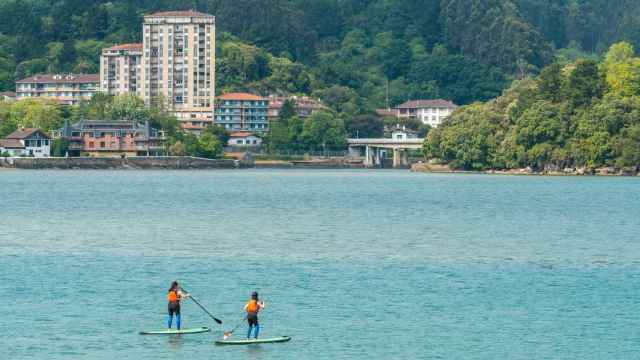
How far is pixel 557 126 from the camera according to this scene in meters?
157

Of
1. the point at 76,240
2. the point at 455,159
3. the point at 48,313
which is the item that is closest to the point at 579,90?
the point at 455,159

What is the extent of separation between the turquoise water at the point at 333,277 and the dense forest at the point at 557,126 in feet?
155

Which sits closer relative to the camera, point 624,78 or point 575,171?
point 575,171

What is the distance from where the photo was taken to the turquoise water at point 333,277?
43594 millimetres

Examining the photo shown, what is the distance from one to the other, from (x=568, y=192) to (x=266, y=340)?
8708 cm

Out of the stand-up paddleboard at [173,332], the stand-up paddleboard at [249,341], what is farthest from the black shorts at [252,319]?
the stand-up paddleboard at [173,332]

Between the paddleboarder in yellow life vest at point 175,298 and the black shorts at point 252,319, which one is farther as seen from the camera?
the paddleboarder in yellow life vest at point 175,298

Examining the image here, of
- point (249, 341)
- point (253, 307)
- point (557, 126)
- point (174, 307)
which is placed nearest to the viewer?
point (253, 307)

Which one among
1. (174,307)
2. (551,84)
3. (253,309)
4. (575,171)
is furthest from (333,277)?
(551,84)

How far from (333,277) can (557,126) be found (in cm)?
10329

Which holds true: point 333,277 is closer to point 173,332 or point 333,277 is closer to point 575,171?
point 173,332

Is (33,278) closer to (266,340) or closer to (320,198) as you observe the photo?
(266,340)

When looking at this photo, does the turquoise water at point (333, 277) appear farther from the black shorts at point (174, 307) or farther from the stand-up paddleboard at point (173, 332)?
the black shorts at point (174, 307)

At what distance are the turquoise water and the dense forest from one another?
47234mm
